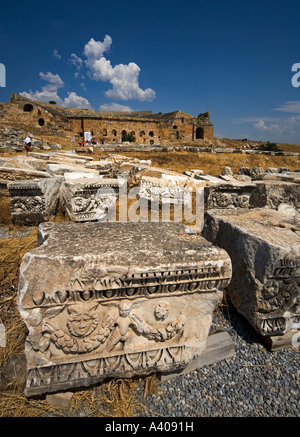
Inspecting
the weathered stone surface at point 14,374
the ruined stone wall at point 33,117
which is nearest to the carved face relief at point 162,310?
the weathered stone surface at point 14,374

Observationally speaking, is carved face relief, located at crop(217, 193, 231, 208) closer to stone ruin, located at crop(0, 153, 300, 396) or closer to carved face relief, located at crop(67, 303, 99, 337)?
stone ruin, located at crop(0, 153, 300, 396)

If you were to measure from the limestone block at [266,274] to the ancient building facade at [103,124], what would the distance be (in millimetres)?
23919

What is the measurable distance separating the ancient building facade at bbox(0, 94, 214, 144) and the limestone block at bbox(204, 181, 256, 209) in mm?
21663

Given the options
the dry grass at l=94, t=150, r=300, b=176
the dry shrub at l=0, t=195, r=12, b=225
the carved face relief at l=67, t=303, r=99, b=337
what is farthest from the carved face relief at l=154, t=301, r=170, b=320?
the dry grass at l=94, t=150, r=300, b=176

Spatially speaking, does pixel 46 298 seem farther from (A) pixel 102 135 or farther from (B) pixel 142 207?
(A) pixel 102 135

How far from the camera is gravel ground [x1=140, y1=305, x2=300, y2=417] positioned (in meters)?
1.44

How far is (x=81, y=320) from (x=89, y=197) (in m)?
2.91

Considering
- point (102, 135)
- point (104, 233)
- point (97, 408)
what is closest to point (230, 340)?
point (97, 408)

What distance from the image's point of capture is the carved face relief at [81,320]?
1.38 m

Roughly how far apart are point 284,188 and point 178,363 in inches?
144

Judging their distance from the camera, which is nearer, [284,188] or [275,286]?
[275,286]

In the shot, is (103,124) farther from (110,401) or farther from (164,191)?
(110,401)

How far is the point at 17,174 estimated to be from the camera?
444cm

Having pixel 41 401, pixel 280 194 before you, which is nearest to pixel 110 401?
pixel 41 401
